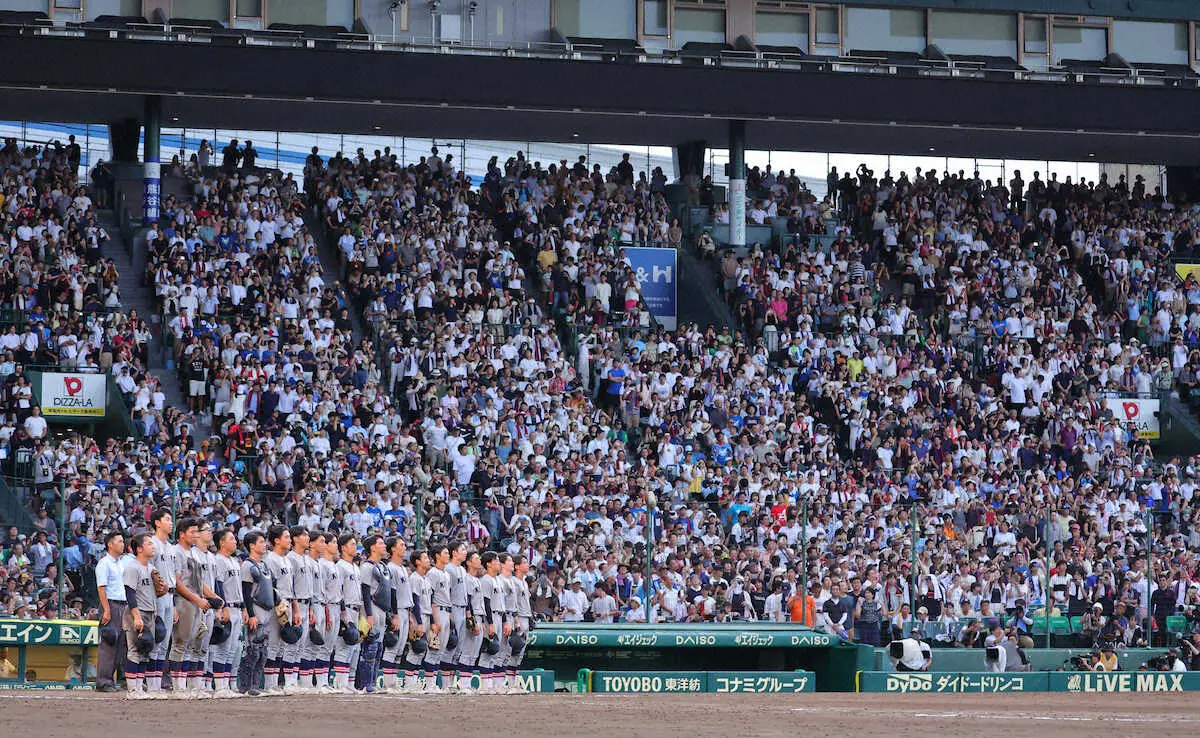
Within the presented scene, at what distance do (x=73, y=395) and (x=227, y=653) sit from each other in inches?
503

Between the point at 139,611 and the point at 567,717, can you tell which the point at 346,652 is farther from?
the point at 567,717

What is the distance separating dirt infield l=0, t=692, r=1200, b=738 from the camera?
13648mm

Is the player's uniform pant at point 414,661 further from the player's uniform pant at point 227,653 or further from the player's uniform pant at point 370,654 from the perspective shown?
the player's uniform pant at point 227,653

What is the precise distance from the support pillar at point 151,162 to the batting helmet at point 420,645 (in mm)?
16592

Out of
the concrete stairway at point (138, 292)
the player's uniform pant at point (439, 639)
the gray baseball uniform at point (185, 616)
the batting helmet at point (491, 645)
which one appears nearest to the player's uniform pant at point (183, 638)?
the gray baseball uniform at point (185, 616)

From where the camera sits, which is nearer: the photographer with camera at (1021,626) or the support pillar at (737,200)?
the photographer with camera at (1021,626)

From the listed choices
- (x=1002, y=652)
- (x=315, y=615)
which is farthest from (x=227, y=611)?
(x=1002, y=652)

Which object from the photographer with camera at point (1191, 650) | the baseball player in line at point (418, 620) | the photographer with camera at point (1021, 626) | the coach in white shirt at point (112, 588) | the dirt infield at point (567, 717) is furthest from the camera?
the photographer with camera at point (1191, 650)

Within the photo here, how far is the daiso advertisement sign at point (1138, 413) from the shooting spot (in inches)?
1437

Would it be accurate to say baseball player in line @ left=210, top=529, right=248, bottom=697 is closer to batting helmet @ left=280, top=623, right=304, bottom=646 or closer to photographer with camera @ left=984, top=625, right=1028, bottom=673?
batting helmet @ left=280, top=623, right=304, bottom=646

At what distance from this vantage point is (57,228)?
3269 centimetres

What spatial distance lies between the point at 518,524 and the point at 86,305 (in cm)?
954

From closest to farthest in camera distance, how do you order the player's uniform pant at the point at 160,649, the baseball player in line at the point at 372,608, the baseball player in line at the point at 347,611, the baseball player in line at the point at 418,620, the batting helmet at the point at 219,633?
the player's uniform pant at the point at 160,649 → the batting helmet at the point at 219,633 → the baseball player in line at the point at 347,611 → the baseball player in line at the point at 372,608 → the baseball player in line at the point at 418,620

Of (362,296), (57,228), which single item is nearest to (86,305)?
(57,228)
